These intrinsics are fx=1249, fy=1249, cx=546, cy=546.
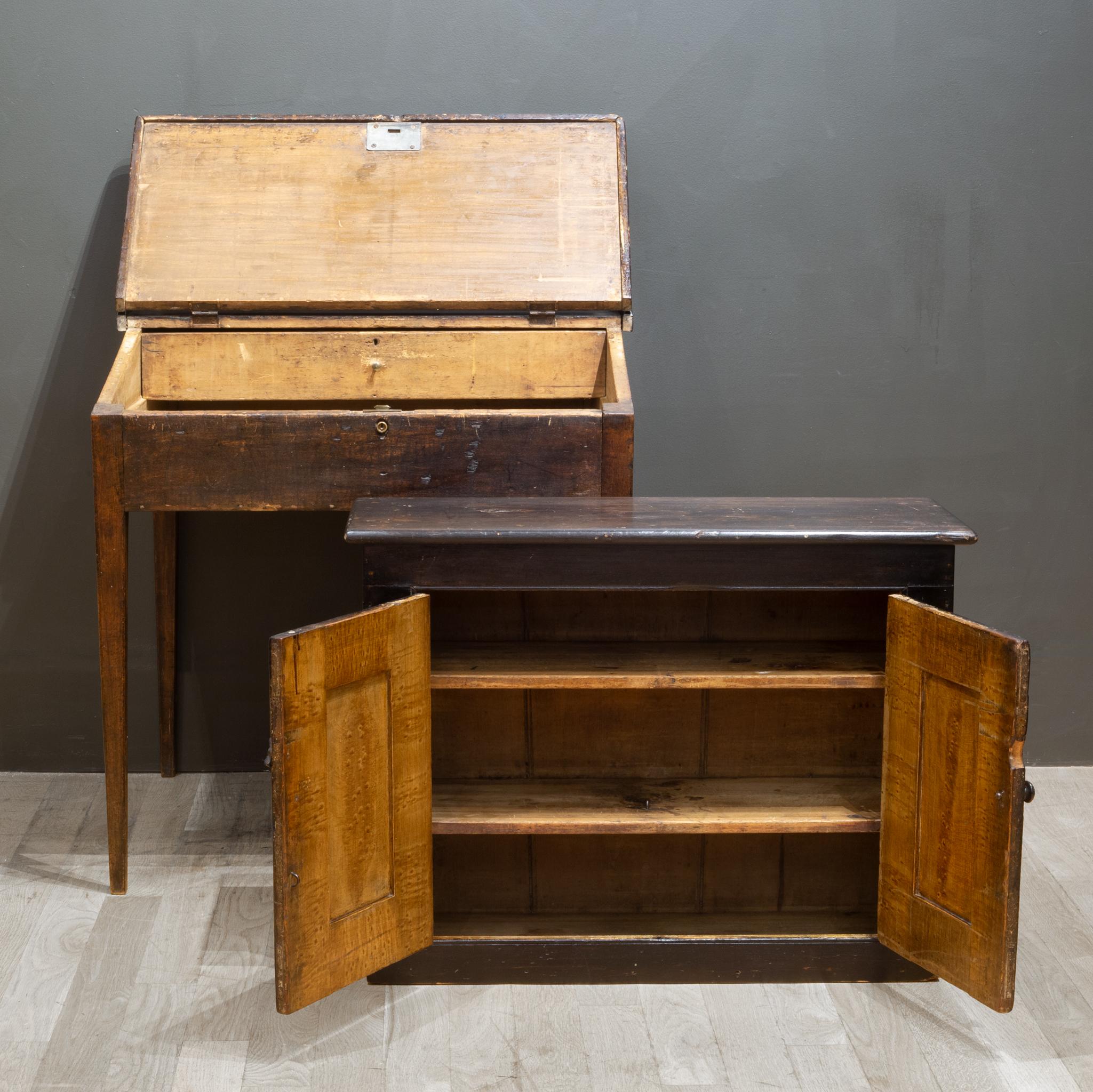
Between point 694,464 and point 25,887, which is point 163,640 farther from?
point 694,464

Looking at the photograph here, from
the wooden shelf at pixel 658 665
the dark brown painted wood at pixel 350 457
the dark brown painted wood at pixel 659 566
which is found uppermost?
the dark brown painted wood at pixel 350 457

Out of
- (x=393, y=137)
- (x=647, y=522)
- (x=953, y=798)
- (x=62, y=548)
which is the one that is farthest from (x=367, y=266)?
(x=953, y=798)

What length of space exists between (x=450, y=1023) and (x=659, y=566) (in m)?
0.85

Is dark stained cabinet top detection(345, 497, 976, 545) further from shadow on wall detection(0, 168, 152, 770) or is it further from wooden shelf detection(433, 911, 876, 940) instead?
shadow on wall detection(0, 168, 152, 770)

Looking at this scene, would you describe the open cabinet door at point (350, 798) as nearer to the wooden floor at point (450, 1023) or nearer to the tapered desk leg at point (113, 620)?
the wooden floor at point (450, 1023)

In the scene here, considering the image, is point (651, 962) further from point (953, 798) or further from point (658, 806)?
point (953, 798)

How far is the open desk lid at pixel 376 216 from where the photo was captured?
8.64 feet

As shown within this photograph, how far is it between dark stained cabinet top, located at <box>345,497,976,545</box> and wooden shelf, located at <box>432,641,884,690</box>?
0.24 metres

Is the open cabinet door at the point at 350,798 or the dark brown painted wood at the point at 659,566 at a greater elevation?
the dark brown painted wood at the point at 659,566

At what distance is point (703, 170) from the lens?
2.93m

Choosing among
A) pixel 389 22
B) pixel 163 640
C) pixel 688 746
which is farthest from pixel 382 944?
pixel 389 22

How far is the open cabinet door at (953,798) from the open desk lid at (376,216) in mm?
1059

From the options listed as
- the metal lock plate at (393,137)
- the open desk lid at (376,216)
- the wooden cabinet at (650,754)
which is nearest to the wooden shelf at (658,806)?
the wooden cabinet at (650,754)

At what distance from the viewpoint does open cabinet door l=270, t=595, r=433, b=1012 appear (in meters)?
1.87
